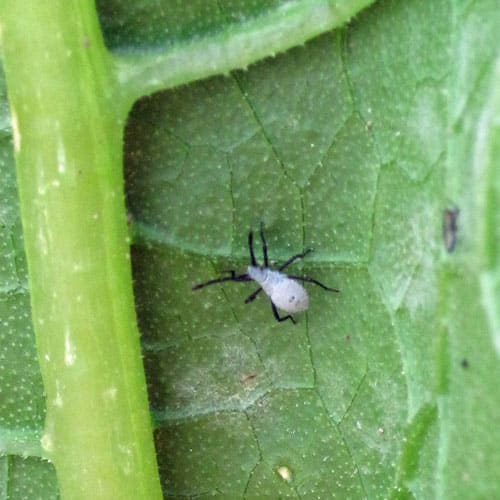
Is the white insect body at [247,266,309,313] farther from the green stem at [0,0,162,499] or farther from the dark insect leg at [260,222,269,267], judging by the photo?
the green stem at [0,0,162,499]

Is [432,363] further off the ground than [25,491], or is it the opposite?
[432,363]

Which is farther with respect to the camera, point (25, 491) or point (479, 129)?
point (25, 491)

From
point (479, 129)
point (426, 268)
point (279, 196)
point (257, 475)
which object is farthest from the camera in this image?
point (257, 475)

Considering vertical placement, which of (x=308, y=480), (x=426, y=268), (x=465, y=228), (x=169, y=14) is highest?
(x=169, y=14)

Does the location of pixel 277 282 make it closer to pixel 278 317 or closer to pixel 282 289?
pixel 282 289

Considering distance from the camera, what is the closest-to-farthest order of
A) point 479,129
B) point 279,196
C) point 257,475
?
point 479,129 < point 279,196 < point 257,475

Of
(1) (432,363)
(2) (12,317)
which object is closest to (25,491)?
(2) (12,317)

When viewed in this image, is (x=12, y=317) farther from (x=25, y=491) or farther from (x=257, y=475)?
Result: (x=257, y=475)

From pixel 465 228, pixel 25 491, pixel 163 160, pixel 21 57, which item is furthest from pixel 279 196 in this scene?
pixel 25 491
